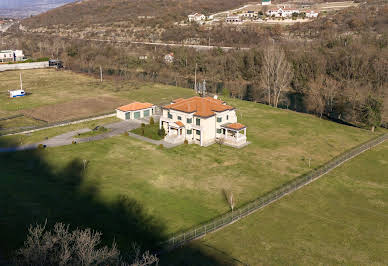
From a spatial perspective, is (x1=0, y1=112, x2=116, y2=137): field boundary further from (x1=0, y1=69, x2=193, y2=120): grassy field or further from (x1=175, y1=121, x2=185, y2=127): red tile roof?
(x1=175, y1=121, x2=185, y2=127): red tile roof

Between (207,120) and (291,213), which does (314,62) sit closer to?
(207,120)

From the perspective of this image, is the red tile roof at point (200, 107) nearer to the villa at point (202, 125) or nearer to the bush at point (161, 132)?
the villa at point (202, 125)

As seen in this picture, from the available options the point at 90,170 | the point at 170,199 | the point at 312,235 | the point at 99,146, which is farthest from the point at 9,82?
the point at 312,235

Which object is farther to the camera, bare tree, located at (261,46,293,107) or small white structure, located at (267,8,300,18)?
small white structure, located at (267,8,300,18)

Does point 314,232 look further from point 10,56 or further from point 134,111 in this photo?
point 10,56

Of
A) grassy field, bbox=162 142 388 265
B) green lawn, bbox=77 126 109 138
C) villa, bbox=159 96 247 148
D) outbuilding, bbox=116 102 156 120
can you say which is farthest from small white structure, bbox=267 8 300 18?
grassy field, bbox=162 142 388 265

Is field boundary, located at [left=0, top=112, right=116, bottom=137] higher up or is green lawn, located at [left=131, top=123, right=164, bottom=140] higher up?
field boundary, located at [left=0, top=112, right=116, bottom=137]

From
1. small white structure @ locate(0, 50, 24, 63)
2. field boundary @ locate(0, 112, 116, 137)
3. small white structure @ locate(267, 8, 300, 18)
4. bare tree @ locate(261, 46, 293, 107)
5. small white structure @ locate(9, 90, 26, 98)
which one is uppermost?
small white structure @ locate(267, 8, 300, 18)

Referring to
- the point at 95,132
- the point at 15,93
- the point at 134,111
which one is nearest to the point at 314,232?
the point at 95,132

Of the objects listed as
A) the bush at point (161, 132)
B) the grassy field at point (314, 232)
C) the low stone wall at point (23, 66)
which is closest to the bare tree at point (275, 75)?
the bush at point (161, 132)
